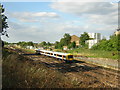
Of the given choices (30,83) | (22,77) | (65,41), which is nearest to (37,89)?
(30,83)

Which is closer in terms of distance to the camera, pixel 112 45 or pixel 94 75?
pixel 94 75

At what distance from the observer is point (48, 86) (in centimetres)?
614

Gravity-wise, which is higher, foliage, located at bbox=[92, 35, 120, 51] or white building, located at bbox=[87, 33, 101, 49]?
white building, located at bbox=[87, 33, 101, 49]

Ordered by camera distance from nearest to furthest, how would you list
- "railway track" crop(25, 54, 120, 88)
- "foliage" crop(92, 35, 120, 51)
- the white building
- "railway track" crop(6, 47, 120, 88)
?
1. "railway track" crop(6, 47, 120, 88)
2. "railway track" crop(25, 54, 120, 88)
3. "foliage" crop(92, 35, 120, 51)
4. the white building

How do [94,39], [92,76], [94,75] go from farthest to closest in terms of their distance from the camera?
[94,39] → [94,75] → [92,76]

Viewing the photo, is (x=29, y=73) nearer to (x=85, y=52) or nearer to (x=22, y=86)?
(x=22, y=86)

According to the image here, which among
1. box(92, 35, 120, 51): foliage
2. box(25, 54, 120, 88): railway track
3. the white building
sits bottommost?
box(25, 54, 120, 88): railway track

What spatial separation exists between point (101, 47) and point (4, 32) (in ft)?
104

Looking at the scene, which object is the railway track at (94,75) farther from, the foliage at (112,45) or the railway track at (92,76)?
the foliage at (112,45)

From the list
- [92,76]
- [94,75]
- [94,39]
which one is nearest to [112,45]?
[94,75]

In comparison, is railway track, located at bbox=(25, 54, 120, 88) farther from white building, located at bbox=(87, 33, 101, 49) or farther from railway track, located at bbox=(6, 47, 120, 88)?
white building, located at bbox=(87, 33, 101, 49)

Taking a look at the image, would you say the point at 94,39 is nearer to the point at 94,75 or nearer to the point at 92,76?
the point at 94,75

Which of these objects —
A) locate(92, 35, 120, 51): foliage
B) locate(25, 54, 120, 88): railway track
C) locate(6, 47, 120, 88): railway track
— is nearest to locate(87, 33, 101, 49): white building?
locate(92, 35, 120, 51): foliage

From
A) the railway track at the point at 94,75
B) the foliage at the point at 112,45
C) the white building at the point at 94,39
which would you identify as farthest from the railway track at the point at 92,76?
the white building at the point at 94,39
